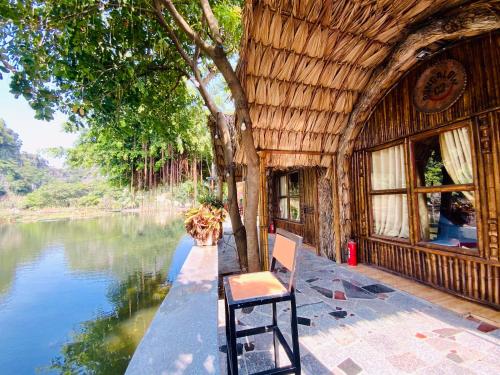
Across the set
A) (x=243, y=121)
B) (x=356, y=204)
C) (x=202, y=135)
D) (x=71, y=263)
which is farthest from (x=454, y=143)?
(x=71, y=263)

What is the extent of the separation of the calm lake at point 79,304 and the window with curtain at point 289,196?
11.0 feet

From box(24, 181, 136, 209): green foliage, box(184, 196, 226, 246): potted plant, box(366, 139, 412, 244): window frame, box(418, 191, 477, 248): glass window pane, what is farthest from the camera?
box(24, 181, 136, 209): green foliage

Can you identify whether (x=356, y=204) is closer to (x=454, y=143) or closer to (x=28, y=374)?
(x=454, y=143)

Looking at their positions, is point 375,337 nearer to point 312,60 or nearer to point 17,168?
point 312,60

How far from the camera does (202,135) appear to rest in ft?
30.9

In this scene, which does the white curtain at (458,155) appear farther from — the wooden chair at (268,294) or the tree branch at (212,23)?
the tree branch at (212,23)

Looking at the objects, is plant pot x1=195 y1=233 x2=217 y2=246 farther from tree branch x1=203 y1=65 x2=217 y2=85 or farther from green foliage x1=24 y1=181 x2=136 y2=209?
green foliage x1=24 y1=181 x2=136 y2=209

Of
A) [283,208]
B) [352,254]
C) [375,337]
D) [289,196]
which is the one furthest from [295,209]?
[375,337]

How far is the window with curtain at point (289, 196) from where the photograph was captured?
20.7 ft

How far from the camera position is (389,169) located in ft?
11.8

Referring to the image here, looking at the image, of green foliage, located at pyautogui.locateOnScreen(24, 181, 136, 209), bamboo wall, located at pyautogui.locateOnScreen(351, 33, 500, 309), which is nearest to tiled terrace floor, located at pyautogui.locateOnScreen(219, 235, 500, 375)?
bamboo wall, located at pyautogui.locateOnScreen(351, 33, 500, 309)

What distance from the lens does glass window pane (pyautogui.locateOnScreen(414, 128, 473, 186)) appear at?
2650mm

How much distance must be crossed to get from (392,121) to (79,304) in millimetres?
6214

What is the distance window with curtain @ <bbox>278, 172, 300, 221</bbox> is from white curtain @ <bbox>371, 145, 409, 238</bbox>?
2452 millimetres
